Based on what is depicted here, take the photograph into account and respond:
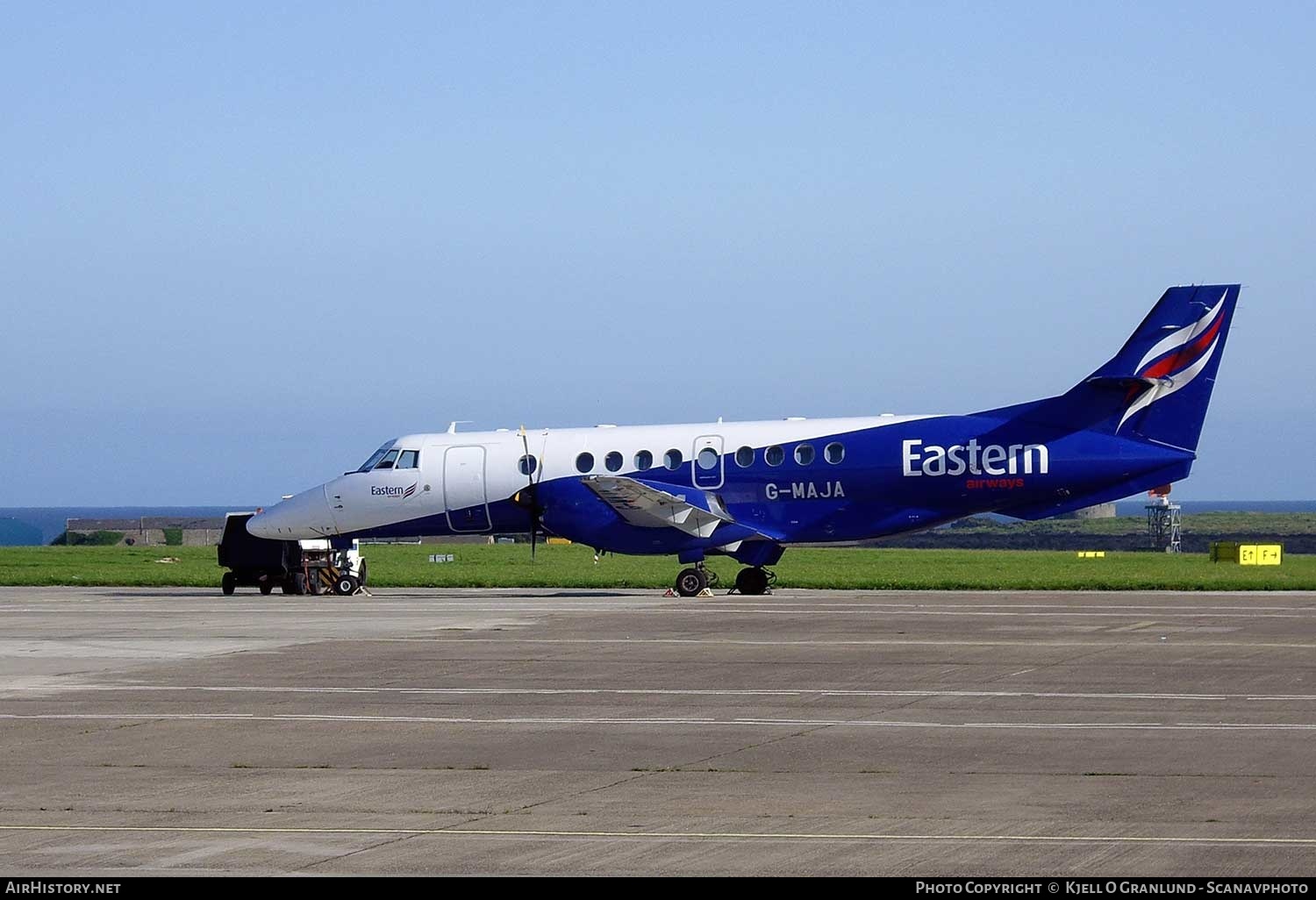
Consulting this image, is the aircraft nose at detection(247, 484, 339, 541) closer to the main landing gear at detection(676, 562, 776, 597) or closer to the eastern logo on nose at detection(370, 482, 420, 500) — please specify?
the eastern logo on nose at detection(370, 482, 420, 500)

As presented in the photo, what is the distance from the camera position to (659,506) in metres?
35.4

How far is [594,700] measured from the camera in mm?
16984

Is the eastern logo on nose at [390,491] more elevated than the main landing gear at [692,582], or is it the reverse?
the eastern logo on nose at [390,491]

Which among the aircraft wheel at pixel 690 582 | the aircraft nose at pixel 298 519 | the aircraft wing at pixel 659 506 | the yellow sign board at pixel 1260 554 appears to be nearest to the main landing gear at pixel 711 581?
the aircraft wheel at pixel 690 582

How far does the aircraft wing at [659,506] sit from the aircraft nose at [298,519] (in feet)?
24.0

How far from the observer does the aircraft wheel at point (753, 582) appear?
36.3m

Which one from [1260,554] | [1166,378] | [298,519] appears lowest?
[1260,554]

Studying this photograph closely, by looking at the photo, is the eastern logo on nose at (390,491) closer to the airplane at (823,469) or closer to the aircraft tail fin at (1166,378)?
the airplane at (823,469)

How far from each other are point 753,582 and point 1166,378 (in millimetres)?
9593

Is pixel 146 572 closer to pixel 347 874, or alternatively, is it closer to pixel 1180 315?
pixel 1180 315

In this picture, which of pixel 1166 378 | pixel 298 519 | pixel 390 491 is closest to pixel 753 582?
pixel 390 491

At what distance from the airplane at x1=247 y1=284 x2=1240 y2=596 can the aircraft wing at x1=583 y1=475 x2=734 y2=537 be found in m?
0.04

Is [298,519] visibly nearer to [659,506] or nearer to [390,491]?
[390,491]

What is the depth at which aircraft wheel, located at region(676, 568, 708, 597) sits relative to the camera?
35.6m
